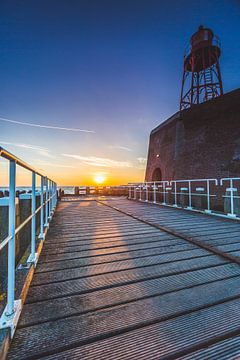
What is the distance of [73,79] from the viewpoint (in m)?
8.00

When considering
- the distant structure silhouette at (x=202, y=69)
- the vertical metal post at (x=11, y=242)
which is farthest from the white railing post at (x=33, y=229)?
the distant structure silhouette at (x=202, y=69)

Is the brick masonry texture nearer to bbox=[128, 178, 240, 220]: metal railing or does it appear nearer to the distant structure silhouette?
bbox=[128, 178, 240, 220]: metal railing

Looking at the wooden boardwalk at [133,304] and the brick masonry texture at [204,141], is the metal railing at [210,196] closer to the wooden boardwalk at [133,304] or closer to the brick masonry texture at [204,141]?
the brick masonry texture at [204,141]

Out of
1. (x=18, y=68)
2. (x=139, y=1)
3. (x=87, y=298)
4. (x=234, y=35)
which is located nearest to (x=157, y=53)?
(x=139, y=1)

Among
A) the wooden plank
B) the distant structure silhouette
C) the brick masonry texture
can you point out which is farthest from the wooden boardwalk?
the distant structure silhouette

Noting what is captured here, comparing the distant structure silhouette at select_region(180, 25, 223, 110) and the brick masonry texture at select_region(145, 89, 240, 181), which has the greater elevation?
the distant structure silhouette at select_region(180, 25, 223, 110)

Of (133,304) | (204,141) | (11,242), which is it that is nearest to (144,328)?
(133,304)

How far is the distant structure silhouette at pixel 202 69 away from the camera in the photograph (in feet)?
31.1

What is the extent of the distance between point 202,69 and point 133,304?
42.3 feet

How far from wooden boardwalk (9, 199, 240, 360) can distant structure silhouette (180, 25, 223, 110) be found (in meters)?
9.83

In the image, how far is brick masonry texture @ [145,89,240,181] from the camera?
22.0 ft

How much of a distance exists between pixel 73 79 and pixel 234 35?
829 centimetres

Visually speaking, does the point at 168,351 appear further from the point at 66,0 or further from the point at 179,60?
the point at 179,60

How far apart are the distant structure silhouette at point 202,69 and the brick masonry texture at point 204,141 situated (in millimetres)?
1751
